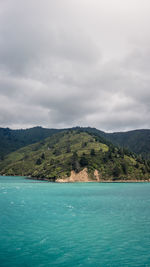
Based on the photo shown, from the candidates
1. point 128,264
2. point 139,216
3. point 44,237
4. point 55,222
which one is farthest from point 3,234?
point 139,216

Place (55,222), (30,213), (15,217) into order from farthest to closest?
1. (30,213)
2. (15,217)
3. (55,222)

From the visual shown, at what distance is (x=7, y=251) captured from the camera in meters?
30.9

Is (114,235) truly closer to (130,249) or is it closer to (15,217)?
(130,249)

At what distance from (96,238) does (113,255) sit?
7107 millimetres

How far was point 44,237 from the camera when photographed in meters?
37.1

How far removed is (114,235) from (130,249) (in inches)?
255

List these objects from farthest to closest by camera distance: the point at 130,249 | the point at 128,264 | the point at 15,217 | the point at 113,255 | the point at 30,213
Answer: the point at 30,213 < the point at 15,217 < the point at 130,249 < the point at 113,255 < the point at 128,264

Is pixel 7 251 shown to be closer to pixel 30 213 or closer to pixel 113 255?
pixel 113 255

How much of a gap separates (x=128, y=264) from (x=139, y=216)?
2747cm

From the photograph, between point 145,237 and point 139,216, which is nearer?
point 145,237

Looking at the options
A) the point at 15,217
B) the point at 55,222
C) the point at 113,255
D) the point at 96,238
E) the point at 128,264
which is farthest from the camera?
the point at 15,217

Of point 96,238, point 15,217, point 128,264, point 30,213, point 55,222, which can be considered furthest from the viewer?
point 30,213

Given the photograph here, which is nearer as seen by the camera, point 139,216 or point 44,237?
point 44,237

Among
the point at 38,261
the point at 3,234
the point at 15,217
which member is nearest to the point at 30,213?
the point at 15,217
